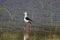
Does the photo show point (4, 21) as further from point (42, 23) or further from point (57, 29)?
point (57, 29)

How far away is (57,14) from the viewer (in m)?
12.0

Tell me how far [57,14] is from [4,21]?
9.38ft

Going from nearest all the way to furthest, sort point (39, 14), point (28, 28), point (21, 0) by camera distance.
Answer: point (28, 28)
point (39, 14)
point (21, 0)

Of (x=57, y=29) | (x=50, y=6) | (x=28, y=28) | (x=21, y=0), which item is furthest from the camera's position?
(x=21, y=0)

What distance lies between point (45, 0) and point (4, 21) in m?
2.91

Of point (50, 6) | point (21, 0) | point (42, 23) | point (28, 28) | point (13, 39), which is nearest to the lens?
point (28, 28)

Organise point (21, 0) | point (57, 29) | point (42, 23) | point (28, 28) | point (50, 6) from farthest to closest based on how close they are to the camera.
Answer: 1. point (21, 0)
2. point (50, 6)
3. point (42, 23)
4. point (57, 29)
5. point (28, 28)

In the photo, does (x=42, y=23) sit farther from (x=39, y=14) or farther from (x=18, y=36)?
(x=18, y=36)

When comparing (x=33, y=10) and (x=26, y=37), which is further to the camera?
(x=33, y=10)

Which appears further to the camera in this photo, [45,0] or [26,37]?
[45,0]

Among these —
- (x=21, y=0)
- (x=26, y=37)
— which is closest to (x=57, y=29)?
(x=26, y=37)

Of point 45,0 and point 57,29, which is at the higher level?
point 45,0

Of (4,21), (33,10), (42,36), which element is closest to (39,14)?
(33,10)

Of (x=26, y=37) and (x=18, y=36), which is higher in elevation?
(x=26, y=37)
